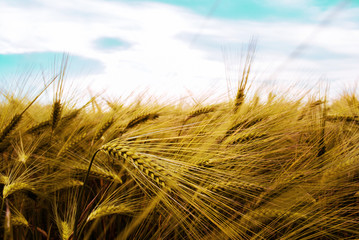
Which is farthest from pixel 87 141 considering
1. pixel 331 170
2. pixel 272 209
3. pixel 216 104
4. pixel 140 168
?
pixel 331 170

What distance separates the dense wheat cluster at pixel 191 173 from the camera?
1.14 meters

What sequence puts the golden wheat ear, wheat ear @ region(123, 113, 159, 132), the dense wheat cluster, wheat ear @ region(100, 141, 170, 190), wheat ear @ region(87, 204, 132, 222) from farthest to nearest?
wheat ear @ region(123, 113, 159, 132) < the golden wheat ear < wheat ear @ region(87, 204, 132, 222) < the dense wheat cluster < wheat ear @ region(100, 141, 170, 190)

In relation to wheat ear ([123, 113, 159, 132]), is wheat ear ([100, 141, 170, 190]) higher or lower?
lower

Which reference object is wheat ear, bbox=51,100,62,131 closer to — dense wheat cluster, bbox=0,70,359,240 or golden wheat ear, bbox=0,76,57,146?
dense wheat cluster, bbox=0,70,359,240

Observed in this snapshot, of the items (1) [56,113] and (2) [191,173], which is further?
(1) [56,113]

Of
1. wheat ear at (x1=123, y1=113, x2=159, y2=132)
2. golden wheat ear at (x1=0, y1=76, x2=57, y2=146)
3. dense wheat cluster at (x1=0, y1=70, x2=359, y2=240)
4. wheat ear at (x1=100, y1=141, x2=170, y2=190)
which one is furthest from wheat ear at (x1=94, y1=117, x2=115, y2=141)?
wheat ear at (x1=100, y1=141, x2=170, y2=190)

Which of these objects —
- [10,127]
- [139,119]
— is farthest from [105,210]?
[10,127]

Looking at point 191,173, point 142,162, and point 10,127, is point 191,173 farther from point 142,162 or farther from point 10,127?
point 10,127

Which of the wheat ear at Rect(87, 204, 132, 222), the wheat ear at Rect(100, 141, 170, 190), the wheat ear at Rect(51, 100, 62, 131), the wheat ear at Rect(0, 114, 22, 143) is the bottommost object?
the wheat ear at Rect(87, 204, 132, 222)

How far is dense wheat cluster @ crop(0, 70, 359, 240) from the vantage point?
1143 millimetres

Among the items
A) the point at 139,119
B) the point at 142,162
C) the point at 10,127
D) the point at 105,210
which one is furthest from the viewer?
the point at 139,119

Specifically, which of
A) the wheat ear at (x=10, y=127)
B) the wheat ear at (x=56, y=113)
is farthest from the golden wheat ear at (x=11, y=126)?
the wheat ear at (x=56, y=113)

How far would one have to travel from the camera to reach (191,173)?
3.61ft

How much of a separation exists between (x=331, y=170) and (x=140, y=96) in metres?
1.27
